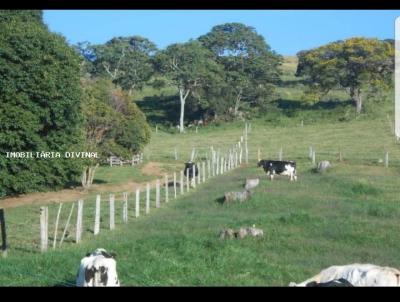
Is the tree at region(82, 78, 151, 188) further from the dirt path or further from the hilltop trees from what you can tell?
the hilltop trees

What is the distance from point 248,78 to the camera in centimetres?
5716

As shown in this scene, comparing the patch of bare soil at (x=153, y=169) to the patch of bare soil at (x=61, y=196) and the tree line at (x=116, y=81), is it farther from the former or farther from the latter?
the patch of bare soil at (x=61, y=196)

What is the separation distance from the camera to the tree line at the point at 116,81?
82.9 ft

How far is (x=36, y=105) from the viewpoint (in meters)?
25.5

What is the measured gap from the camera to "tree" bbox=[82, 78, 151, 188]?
3014 centimetres

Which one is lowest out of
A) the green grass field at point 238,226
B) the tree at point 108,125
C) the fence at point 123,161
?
the green grass field at point 238,226

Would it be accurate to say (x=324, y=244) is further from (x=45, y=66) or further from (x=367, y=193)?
(x=45, y=66)

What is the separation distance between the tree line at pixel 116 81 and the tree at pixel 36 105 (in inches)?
1.4

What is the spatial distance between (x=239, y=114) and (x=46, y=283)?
4760 centimetres

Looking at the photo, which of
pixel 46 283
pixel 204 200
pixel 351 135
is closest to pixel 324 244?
pixel 46 283

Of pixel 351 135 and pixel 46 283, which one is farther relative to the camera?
pixel 351 135

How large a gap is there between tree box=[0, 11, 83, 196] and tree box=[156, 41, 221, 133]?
80.0 feet
